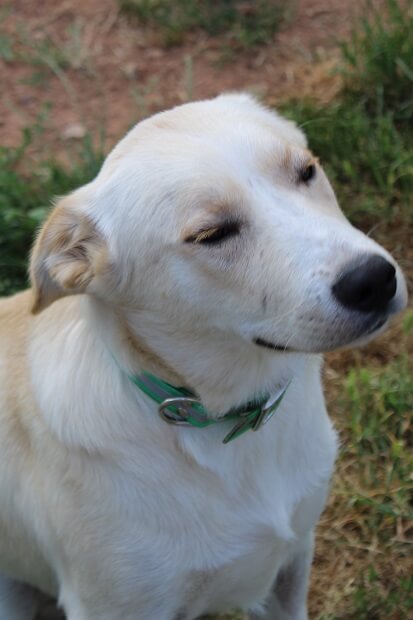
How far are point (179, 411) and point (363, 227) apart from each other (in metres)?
2.01

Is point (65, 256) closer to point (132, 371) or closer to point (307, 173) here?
point (132, 371)

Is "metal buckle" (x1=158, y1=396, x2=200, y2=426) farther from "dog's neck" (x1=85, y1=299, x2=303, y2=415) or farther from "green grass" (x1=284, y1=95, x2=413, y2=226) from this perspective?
"green grass" (x1=284, y1=95, x2=413, y2=226)

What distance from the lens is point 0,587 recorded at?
2.89 metres

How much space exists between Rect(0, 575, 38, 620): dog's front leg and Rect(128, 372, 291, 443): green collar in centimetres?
97

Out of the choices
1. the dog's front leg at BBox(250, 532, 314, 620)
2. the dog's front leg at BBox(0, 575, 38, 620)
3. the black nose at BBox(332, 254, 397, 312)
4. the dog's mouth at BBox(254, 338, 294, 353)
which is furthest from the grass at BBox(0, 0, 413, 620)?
the black nose at BBox(332, 254, 397, 312)

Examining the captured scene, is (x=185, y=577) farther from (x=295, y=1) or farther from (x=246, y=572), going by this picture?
(x=295, y=1)

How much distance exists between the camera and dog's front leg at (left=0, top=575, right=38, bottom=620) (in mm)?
2887

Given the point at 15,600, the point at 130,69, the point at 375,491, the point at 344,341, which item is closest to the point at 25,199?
the point at 130,69

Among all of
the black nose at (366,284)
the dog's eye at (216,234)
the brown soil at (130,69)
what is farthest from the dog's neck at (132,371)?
the brown soil at (130,69)

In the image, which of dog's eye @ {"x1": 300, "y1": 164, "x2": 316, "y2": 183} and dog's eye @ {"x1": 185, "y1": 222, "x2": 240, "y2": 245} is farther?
dog's eye @ {"x1": 300, "y1": 164, "x2": 316, "y2": 183}

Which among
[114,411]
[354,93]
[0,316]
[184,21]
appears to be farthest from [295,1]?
[114,411]

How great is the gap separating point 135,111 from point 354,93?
115 cm

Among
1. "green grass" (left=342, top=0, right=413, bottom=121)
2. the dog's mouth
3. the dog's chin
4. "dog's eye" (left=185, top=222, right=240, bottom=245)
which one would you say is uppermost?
"green grass" (left=342, top=0, right=413, bottom=121)

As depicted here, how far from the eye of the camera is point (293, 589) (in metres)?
2.88
